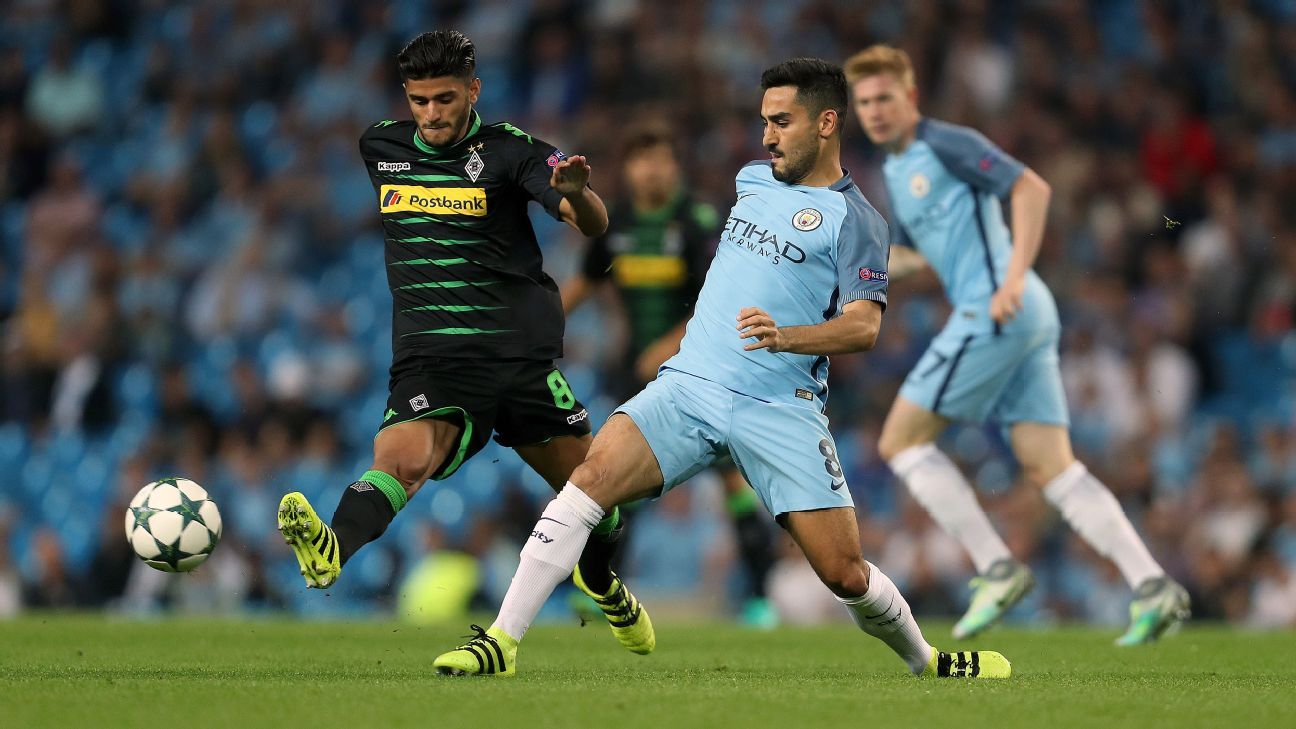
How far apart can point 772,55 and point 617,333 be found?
3.87m

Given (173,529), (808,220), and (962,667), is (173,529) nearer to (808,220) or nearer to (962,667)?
(808,220)

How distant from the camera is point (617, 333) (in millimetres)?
13680

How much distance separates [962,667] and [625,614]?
1.49 metres

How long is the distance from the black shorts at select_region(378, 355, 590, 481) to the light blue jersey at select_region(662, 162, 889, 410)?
2.67 feet

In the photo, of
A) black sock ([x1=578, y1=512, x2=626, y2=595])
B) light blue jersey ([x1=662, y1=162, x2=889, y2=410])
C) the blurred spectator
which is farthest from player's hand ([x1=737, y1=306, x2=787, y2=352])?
the blurred spectator

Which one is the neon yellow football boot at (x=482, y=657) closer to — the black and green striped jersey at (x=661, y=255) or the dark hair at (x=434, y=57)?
the dark hair at (x=434, y=57)

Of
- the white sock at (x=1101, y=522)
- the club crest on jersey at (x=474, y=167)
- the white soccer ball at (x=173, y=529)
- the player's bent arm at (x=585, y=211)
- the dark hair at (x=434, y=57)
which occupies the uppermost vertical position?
the dark hair at (x=434, y=57)

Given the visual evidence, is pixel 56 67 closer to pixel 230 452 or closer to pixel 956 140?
pixel 230 452

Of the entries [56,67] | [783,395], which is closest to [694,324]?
[783,395]

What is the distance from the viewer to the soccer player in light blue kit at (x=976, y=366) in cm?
823

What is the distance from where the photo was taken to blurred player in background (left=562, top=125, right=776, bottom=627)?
10.0 m

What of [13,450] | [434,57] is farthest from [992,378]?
[13,450]

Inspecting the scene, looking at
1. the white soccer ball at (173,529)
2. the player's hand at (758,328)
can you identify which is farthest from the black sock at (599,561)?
the player's hand at (758,328)

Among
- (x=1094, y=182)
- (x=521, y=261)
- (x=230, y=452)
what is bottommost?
(x=230, y=452)
